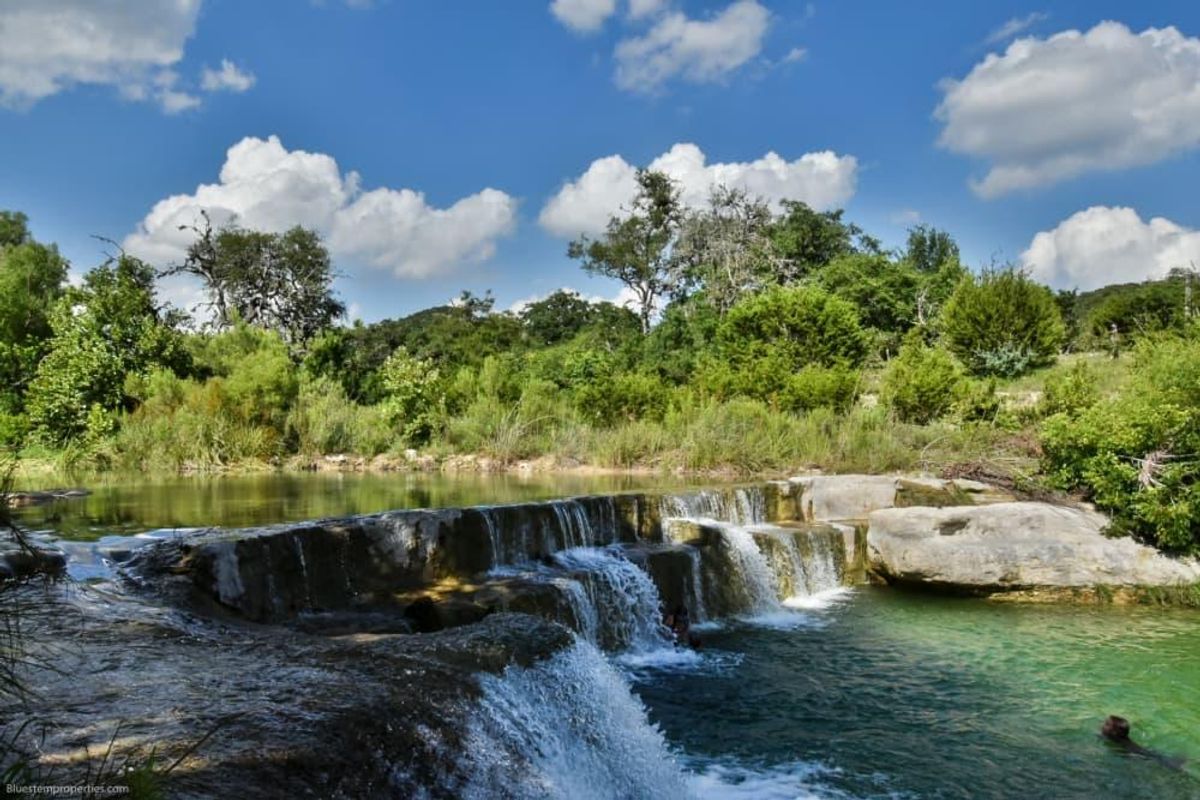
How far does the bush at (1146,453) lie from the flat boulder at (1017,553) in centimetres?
29

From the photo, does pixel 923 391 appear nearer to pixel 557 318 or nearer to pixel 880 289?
pixel 880 289

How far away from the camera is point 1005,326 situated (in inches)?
902

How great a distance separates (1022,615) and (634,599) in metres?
4.30

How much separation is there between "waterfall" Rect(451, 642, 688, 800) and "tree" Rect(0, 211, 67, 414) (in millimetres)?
18368

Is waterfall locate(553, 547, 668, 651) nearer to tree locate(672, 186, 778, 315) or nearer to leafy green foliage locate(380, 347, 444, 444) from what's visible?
leafy green foliage locate(380, 347, 444, 444)

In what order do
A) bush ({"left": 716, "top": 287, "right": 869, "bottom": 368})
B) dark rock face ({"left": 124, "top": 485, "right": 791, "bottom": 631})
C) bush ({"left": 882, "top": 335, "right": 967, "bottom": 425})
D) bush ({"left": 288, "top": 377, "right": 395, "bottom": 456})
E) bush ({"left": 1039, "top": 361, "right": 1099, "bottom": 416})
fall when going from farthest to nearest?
bush ({"left": 716, "top": 287, "right": 869, "bottom": 368}) < bush ({"left": 288, "top": 377, "right": 395, "bottom": 456}) < bush ({"left": 882, "top": 335, "right": 967, "bottom": 425}) < bush ({"left": 1039, "top": 361, "right": 1099, "bottom": 416}) < dark rock face ({"left": 124, "top": 485, "right": 791, "bottom": 631})

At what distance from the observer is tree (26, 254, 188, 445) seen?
18.3m

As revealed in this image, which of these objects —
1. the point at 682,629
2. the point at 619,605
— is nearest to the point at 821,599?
the point at 682,629

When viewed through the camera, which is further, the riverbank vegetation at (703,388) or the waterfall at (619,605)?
the riverbank vegetation at (703,388)

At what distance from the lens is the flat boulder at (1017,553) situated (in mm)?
9095

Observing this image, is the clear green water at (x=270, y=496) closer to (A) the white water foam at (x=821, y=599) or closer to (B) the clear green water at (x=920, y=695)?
(B) the clear green water at (x=920, y=695)

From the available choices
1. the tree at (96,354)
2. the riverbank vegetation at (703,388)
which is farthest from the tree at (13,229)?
the tree at (96,354)

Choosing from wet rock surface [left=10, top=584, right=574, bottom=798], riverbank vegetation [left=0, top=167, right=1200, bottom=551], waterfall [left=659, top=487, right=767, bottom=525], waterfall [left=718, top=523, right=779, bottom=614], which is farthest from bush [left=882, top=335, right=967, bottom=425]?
wet rock surface [left=10, top=584, right=574, bottom=798]

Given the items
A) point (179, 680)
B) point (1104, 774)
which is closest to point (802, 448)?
point (1104, 774)
